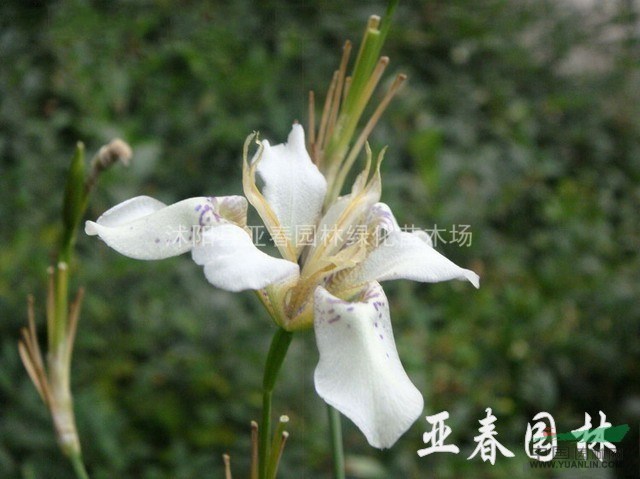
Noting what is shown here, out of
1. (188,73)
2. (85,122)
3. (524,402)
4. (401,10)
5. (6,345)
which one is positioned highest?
(401,10)

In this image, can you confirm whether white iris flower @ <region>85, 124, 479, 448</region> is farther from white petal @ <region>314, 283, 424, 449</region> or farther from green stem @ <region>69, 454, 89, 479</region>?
green stem @ <region>69, 454, 89, 479</region>

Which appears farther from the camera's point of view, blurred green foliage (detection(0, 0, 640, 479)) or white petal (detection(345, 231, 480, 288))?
blurred green foliage (detection(0, 0, 640, 479))

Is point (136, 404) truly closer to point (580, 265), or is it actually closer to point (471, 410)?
point (471, 410)

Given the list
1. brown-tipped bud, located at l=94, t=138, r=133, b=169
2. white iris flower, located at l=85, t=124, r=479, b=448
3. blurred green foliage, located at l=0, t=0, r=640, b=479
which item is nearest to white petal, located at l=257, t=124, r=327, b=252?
white iris flower, located at l=85, t=124, r=479, b=448

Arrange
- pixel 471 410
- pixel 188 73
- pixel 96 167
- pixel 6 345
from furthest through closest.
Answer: pixel 188 73 < pixel 471 410 < pixel 6 345 < pixel 96 167

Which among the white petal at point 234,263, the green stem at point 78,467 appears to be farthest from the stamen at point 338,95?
the green stem at point 78,467

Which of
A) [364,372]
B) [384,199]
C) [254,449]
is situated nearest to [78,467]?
[254,449]

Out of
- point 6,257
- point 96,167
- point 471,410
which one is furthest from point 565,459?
point 6,257
